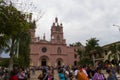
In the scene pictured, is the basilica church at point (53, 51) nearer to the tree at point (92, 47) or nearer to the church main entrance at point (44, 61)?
the church main entrance at point (44, 61)

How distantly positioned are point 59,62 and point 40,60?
6.23 meters

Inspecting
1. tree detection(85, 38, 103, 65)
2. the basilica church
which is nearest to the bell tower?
the basilica church

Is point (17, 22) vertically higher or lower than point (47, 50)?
lower

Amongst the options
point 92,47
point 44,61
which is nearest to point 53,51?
point 44,61

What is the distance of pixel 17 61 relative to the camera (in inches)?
1288

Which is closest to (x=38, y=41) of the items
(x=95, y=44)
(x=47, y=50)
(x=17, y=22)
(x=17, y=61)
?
(x=47, y=50)

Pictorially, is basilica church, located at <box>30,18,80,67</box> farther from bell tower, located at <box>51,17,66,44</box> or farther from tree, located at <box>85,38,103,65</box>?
tree, located at <box>85,38,103,65</box>

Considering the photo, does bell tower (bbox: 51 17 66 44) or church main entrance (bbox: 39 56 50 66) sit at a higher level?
bell tower (bbox: 51 17 66 44)

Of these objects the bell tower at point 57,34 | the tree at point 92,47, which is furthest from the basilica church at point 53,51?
the tree at point 92,47

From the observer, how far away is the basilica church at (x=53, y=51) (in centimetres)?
7175

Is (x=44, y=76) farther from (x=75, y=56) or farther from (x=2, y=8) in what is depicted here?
(x=75, y=56)

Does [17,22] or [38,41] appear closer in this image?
[17,22]

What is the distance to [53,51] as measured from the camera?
243 ft

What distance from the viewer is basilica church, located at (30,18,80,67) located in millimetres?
71750
